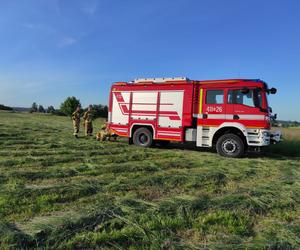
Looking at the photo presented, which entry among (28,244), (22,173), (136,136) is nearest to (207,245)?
(28,244)

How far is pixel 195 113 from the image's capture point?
1245 cm

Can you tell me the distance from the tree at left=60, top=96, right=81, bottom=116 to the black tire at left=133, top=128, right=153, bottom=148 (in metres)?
60.3

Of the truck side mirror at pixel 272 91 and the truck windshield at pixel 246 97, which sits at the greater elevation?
the truck side mirror at pixel 272 91

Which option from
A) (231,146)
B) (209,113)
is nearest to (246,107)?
(209,113)

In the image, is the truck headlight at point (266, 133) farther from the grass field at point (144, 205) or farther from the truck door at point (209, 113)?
the grass field at point (144, 205)

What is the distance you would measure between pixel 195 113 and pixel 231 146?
178 centimetres

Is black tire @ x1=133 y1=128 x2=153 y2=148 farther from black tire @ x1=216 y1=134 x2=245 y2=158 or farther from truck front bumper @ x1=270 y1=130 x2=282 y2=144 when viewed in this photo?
truck front bumper @ x1=270 y1=130 x2=282 y2=144

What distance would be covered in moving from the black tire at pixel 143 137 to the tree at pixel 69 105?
60277 millimetres

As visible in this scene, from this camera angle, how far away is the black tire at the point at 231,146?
11.7m

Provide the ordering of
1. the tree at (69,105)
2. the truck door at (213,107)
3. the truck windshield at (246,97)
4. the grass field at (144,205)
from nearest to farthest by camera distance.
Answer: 1. the grass field at (144,205)
2. the truck windshield at (246,97)
3. the truck door at (213,107)
4. the tree at (69,105)

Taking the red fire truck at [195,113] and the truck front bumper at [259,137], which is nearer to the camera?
the truck front bumper at [259,137]

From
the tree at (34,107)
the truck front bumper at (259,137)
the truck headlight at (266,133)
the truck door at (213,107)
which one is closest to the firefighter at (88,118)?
the truck door at (213,107)

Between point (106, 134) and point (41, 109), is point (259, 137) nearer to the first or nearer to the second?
point (106, 134)

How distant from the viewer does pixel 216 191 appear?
648 centimetres
